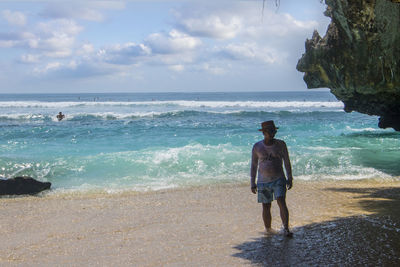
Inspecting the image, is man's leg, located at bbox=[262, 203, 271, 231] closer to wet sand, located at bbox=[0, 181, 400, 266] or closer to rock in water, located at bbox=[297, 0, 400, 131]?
→ wet sand, located at bbox=[0, 181, 400, 266]

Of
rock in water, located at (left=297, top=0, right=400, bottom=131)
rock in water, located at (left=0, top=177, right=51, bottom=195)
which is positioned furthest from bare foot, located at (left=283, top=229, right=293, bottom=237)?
rock in water, located at (left=297, top=0, right=400, bottom=131)

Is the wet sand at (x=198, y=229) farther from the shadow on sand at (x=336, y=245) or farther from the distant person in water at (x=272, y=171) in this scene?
the distant person in water at (x=272, y=171)

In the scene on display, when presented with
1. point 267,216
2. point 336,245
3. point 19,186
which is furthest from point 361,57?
point 19,186

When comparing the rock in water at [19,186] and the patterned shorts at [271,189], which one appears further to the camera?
the rock in water at [19,186]

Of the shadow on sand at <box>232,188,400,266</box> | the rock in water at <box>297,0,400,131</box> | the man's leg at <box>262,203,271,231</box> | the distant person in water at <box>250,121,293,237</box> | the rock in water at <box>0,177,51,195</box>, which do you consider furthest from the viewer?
the rock in water at <box>297,0,400,131</box>

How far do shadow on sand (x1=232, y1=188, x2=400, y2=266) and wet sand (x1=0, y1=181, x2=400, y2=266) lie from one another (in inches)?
0.4

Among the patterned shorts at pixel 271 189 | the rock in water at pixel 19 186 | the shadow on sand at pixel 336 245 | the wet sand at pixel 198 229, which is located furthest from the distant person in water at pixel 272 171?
the rock in water at pixel 19 186

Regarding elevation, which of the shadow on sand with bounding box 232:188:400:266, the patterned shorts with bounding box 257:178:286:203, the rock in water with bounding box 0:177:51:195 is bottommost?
the rock in water with bounding box 0:177:51:195

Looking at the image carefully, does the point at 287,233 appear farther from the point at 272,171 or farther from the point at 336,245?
the point at 272,171

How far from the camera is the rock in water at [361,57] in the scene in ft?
34.6

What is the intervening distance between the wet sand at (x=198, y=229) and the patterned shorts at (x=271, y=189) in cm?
53

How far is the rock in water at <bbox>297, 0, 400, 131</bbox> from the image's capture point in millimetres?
10555

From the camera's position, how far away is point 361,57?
40.3 feet

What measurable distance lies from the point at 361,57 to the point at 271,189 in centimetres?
850
